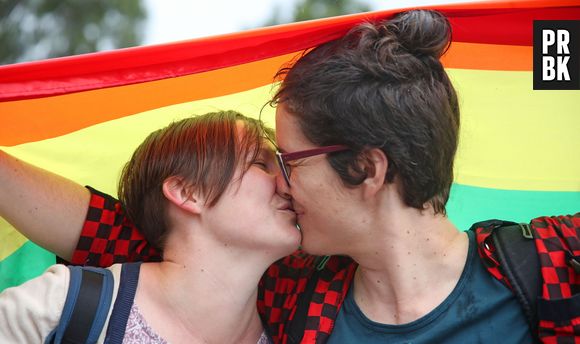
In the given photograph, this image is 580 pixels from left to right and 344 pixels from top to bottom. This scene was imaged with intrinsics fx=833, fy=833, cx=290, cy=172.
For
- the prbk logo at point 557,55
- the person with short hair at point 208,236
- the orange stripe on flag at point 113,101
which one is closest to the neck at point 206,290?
the person with short hair at point 208,236

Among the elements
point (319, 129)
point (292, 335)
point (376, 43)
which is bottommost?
point (292, 335)

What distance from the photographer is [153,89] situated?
7.92 ft

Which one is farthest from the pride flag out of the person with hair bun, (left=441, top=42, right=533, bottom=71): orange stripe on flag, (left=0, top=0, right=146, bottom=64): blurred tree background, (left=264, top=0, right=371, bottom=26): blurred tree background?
(left=0, top=0, right=146, bottom=64): blurred tree background

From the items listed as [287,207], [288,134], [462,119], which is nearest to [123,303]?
[287,207]

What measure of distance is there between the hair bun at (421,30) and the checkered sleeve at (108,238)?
934 mm

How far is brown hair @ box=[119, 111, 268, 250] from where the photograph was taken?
2.26 metres

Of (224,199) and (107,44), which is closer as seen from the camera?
(224,199)

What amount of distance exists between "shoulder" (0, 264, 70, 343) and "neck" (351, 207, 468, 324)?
76 centimetres

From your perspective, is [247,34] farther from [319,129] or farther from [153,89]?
[153,89]

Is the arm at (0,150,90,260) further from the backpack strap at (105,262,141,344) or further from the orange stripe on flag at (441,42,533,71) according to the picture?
the orange stripe on flag at (441,42,533,71)

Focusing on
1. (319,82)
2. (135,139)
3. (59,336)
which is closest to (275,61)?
(319,82)

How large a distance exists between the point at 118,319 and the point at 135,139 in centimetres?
69

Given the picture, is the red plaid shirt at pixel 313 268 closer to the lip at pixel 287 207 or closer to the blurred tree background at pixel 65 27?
the lip at pixel 287 207

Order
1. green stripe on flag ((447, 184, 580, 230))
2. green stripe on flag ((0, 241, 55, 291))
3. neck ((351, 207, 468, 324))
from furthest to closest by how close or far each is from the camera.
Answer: green stripe on flag ((447, 184, 580, 230)) → green stripe on flag ((0, 241, 55, 291)) → neck ((351, 207, 468, 324))
